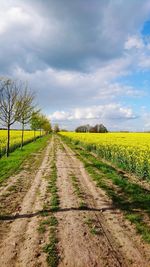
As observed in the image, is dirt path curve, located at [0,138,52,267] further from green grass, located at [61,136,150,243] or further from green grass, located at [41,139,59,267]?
green grass, located at [61,136,150,243]

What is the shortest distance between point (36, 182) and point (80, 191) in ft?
8.97

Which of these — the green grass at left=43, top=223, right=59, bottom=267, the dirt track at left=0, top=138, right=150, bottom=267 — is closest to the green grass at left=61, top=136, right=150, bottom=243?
the dirt track at left=0, top=138, right=150, bottom=267

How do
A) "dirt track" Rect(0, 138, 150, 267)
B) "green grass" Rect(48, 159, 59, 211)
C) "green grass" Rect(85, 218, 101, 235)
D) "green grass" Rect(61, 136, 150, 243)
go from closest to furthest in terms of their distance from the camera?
"dirt track" Rect(0, 138, 150, 267) → "green grass" Rect(85, 218, 101, 235) → "green grass" Rect(61, 136, 150, 243) → "green grass" Rect(48, 159, 59, 211)

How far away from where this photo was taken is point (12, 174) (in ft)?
49.1

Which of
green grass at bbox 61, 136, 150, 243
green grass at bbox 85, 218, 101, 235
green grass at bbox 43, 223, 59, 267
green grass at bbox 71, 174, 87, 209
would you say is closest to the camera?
green grass at bbox 43, 223, 59, 267

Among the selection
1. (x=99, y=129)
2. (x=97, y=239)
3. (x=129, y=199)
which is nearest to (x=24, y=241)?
(x=97, y=239)

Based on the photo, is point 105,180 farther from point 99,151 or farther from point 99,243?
point 99,151

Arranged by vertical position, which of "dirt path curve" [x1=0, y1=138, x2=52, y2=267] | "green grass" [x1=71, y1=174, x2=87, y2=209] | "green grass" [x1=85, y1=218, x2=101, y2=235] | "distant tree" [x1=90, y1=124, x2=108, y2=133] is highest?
"distant tree" [x1=90, y1=124, x2=108, y2=133]

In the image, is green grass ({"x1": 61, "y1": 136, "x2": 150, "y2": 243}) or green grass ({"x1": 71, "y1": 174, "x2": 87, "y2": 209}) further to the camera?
green grass ({"x1": 71, "y1": 174, "x2": 87, "y2": 209})

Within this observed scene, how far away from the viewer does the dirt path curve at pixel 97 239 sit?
5.24 metres

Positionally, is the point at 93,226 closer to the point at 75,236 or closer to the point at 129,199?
the point at 75,236

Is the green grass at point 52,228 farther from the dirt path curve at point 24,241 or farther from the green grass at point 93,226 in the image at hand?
the green grass at point 93,226

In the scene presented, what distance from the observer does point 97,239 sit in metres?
6.17

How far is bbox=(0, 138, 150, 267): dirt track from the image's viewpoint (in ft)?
17.3
